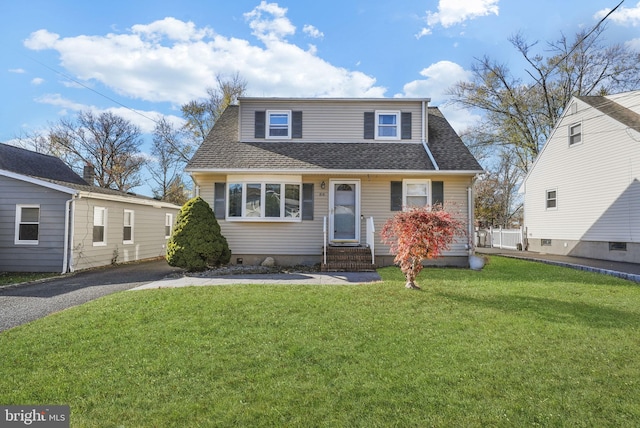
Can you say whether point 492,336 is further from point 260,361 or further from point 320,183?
point 320,183

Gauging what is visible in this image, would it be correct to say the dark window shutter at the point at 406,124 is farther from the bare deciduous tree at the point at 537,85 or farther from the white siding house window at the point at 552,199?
the bare deciduous tree at the point at 537,85

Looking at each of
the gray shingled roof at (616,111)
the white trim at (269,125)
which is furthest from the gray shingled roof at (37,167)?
the gray shingled roof at (616,111)

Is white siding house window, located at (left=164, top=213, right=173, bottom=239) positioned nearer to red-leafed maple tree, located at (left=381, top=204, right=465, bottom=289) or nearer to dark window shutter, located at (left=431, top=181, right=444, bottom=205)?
dark window shutter, located at (left=431, top=181, right=444, bottom=205)

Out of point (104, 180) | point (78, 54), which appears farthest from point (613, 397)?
point (104, 180)

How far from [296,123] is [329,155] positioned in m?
1.90

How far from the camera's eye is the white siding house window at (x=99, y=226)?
12109 mm

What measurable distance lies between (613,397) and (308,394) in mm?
2633

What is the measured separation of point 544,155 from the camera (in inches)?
719

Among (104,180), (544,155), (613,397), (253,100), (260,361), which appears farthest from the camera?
(104,180)

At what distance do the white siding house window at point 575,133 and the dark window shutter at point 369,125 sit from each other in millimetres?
10260

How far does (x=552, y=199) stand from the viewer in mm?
17609

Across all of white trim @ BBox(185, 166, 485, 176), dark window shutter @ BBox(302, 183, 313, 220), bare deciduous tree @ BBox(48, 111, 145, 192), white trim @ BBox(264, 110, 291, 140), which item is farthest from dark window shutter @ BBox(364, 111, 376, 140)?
bare deciduous tree @ BBox(48, 111, 145, 192)

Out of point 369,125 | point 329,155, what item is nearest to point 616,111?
point 369,125

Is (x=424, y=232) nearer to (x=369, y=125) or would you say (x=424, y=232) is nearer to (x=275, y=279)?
(x=275, y=279)
